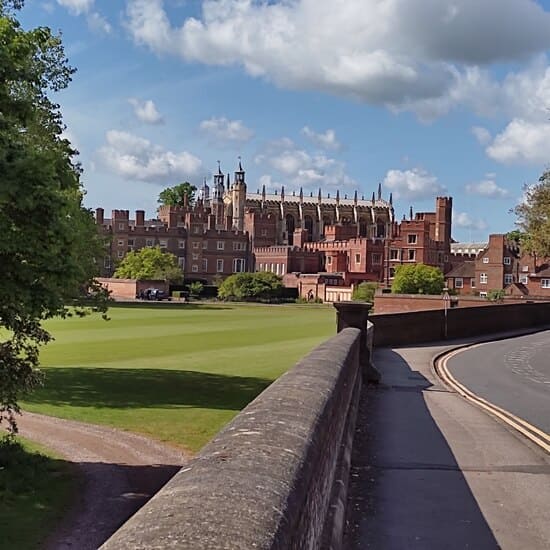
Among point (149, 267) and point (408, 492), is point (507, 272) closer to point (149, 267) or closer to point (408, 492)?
point (149, 267)

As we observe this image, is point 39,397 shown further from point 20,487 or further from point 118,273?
point 118,273

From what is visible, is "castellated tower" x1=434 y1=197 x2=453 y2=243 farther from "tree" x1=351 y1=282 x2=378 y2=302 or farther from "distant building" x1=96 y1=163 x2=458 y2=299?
"tree" x1=351 y1=282 x2=378 y2=302

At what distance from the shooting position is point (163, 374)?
26.5 meters

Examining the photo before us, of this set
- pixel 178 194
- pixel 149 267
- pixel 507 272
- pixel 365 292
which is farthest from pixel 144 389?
pixel 178 194

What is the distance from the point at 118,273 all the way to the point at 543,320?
73.4m

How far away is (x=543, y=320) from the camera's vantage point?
5394 cm

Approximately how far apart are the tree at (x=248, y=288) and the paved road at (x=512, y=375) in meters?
68.8

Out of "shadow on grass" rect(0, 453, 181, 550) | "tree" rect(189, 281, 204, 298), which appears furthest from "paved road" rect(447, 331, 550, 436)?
"tree" rect(189, 281, 204, 298)

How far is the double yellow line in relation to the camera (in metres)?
12.7

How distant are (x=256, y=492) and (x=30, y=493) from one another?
9919 millimetres

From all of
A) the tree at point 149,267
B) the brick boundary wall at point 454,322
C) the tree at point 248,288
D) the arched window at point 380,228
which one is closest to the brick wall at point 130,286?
the tree at point 149,267

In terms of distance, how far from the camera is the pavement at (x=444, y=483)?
7234 mm

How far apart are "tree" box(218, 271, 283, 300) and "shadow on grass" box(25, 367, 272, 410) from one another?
7776cm

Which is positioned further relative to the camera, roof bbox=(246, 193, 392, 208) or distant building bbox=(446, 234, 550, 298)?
roof bbox=(246, 193, 392, 208)
